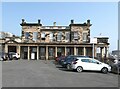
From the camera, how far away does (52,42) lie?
258ft

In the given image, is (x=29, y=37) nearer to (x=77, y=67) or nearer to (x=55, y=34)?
(x=55, y=34)

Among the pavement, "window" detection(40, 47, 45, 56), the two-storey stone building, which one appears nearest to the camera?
the pavement

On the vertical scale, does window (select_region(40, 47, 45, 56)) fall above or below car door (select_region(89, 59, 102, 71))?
above

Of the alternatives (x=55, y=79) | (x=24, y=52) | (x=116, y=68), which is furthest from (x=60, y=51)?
(x=55, y=79)

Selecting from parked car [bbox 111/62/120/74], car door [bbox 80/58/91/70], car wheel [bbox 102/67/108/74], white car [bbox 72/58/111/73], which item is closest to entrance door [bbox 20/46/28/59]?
parked car [bbox 111/62/120/74]

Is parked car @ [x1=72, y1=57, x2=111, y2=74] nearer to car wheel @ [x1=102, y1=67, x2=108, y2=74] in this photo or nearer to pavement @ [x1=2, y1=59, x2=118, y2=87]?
car wheel @ [x1=102, y1=67, x2=108, y2=74]

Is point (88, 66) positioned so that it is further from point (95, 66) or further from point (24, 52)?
point (24, 52)

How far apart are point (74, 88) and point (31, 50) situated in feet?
213

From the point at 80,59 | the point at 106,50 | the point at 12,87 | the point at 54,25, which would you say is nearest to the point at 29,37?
the point at 54,25

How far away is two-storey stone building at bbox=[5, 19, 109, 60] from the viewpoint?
77.9 meters

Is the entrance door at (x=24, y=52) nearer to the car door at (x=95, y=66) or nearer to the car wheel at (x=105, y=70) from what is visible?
the car door at (x=95, y=66)

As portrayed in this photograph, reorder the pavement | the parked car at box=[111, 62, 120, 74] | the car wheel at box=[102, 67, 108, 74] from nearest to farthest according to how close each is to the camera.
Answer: the pavement → the parked car at box=[111, 62, 120, 74] → the car wheel at box=[102, 67, 108, 74]

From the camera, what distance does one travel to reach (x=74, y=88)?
583 inches

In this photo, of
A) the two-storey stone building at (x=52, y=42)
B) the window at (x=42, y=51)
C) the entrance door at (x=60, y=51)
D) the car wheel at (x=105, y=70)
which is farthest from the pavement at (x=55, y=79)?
the window at (x=42, y=51)
